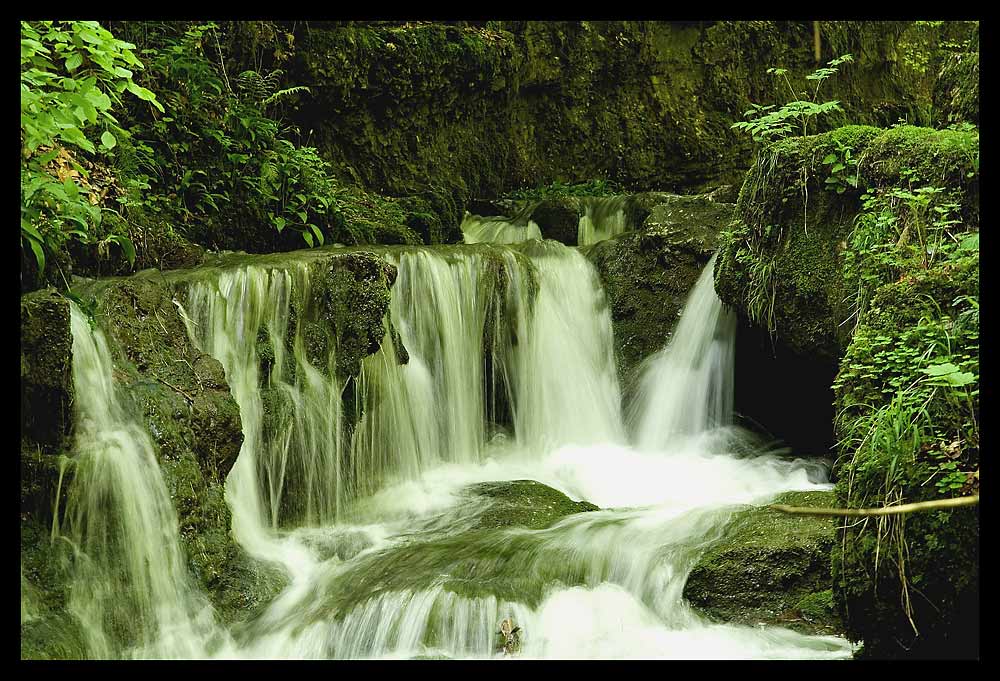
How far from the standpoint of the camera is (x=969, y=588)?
375 centimetres

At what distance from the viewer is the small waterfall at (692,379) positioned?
8.34 m

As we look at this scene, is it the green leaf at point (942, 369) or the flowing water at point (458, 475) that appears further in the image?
the flowing water at point (458, 475)

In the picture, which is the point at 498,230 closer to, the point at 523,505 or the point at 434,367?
the point at 434,367

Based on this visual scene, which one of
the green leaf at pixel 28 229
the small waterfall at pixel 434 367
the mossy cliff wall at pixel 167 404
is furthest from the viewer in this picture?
the small waterfall at pixel 434 367

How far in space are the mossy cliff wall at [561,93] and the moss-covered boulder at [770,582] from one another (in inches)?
262

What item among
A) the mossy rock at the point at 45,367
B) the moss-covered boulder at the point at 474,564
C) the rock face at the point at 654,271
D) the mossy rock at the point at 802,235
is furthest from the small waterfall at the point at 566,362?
the mossy rock at the point at 45,367

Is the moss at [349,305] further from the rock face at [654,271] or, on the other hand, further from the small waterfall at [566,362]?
the rock face at [654,271]

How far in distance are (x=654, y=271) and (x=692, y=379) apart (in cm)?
132

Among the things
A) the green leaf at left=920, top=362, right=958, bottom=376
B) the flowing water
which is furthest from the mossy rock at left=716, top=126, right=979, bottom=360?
the green leaf at left=920, top=362, right=958, bottom=376

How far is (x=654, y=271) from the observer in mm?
9312

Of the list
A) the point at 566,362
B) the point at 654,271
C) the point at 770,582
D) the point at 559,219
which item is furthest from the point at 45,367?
the point at 559,219

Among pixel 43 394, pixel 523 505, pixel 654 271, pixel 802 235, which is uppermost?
pixel 802 235

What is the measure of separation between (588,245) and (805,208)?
135 inches

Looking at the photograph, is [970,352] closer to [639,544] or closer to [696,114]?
[639,544]
